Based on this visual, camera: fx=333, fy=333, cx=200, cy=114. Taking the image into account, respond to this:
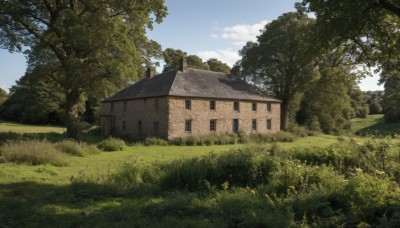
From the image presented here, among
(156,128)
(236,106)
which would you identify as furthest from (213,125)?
(156,128)

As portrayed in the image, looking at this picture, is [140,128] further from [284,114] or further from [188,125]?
[284,114]

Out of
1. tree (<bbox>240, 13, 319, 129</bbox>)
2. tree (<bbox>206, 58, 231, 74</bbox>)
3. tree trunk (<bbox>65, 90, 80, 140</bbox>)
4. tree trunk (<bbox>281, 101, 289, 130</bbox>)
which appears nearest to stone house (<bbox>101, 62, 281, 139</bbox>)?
tree trunk (<bbox>281, 101, 289, 130</bbox>)

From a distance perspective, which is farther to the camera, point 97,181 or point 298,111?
point 298,111

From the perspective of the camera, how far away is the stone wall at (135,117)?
32125 millimetres

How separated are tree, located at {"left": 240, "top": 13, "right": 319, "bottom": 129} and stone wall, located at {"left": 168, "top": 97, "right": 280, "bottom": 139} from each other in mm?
4074

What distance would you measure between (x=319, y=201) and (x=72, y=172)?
9771 millimetres

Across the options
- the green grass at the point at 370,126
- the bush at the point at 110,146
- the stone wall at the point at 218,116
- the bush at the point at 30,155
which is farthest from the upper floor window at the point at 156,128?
the green grass at the point at 370,126

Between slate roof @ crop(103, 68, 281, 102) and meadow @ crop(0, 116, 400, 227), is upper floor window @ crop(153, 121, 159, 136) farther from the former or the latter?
meadow @ crop(0, 116, 400, 227)

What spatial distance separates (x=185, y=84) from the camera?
34250mm

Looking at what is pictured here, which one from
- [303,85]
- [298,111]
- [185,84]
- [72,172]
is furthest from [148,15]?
[298,111]

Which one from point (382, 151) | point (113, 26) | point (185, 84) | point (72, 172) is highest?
point (113, 26)

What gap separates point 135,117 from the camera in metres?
36.1

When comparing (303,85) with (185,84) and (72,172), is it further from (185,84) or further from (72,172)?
(72,172)

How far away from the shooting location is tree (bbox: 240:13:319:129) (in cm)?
4244
